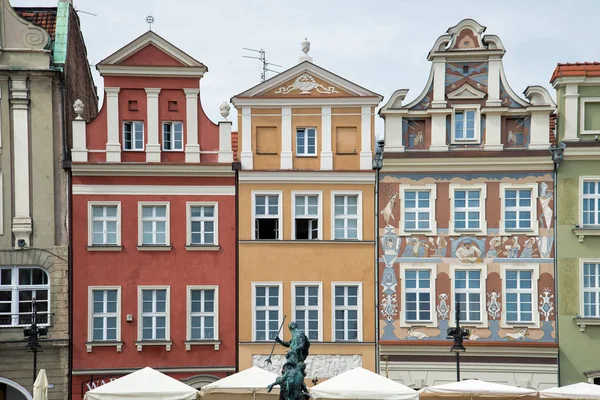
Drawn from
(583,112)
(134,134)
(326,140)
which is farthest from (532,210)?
(134,134)

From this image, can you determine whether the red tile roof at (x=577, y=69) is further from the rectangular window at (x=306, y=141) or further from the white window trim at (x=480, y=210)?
the rectangular window at (x=306, y=141)

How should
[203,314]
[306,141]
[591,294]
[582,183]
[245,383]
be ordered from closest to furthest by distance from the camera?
[245,383] < [591,294] < [203,314] < [582,183] < [306,141]

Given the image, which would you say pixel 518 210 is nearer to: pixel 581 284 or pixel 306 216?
pixel 581 284

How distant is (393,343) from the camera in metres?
31.1

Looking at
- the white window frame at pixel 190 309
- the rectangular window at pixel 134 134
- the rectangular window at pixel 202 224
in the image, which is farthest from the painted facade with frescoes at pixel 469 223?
the rectangular window at pixel 134 134

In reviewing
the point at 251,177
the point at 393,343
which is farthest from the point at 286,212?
the point at 393,343

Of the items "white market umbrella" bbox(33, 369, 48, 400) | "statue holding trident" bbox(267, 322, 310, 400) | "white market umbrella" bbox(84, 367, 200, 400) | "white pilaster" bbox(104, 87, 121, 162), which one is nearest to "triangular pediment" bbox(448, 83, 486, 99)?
"white pilaster" bbox(104, 87, 121, 162)

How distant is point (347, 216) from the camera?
31.8 meters

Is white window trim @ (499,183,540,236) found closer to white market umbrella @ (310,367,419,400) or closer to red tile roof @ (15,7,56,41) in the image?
white market umbrella @ (310,367,419,400)

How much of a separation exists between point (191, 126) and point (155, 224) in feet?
8.94

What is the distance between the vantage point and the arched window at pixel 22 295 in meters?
30.8

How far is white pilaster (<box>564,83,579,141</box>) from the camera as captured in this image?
31.6 meters

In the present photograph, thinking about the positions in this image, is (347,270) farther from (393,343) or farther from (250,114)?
(250,114)

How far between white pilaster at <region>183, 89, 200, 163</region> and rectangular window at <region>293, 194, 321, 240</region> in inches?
112
